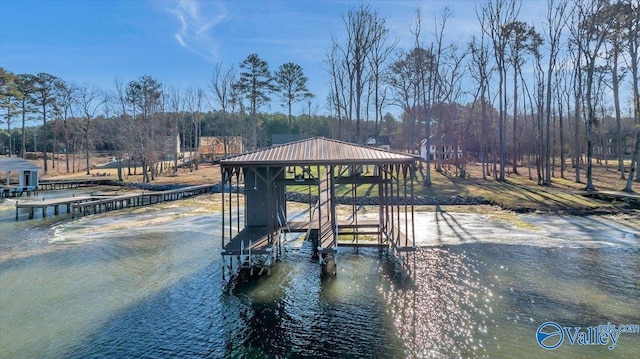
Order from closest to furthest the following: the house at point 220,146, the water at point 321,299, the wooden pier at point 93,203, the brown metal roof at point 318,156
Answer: the water at point 321,299 < the brown metal roof at point 318,156 < the wooden pier at point 93,203 < the house at point 220,146

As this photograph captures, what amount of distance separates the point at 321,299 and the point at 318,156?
4174 mm

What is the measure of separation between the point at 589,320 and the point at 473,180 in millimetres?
25516

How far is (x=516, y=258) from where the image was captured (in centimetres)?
1192

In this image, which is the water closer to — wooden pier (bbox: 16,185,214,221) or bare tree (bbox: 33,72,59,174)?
wooden pier (bbox: 16,185,214,221)

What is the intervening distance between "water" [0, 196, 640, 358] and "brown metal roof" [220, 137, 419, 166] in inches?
135

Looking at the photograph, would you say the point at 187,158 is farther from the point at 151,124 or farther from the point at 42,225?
the point at 42,225

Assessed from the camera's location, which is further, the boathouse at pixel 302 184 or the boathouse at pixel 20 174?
the boathouse at pixel 20 174

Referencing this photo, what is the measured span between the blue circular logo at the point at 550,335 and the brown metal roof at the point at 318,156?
5252 mm

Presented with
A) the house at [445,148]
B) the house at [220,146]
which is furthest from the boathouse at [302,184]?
the house at [220,146]

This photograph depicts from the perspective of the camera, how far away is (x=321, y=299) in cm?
908

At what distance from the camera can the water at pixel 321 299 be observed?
689 cm

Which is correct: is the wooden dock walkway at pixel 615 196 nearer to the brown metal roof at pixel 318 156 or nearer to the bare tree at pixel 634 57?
the bare tree at pixel 634 57

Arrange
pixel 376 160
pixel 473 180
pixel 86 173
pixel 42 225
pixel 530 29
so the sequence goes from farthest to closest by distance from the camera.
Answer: pixel 86 173, pixel 473 180, pixel 530 29, pixel 42 225, pixel 376 160

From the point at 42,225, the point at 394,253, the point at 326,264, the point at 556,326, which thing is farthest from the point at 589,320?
the point at 42,225
